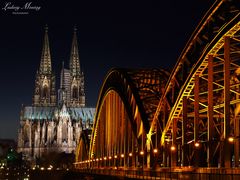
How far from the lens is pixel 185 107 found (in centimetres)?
4259

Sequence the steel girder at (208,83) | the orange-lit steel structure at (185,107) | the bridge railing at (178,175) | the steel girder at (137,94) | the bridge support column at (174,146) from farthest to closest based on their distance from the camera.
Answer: the steel girder at (137,94) → the bridge support column at (174,146) → the orange-lit steel structure at (185,107) → the steel girder at (208,83) → the bridge railing at (178,175)

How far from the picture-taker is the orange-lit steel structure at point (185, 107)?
3519 centimetres

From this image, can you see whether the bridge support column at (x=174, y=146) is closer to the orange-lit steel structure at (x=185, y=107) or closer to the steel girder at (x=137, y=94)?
the orange-lit steel structure at (x=185, y=107)

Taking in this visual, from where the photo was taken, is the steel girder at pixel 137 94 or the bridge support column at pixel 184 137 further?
the steel girder at pixel 137 94

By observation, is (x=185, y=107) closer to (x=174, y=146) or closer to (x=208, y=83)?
(x=174, y=146)

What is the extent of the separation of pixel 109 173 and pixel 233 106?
2579cm

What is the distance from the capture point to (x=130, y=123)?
65875 millimetres

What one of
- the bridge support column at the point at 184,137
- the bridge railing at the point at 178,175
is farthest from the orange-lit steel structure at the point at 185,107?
the bridge railing at the point at 178,175

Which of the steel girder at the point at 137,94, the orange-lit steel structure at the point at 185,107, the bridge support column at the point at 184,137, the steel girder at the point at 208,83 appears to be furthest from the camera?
the steel girder at the point at 137,94

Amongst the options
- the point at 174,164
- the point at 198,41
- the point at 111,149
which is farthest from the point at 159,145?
the point at 111,149

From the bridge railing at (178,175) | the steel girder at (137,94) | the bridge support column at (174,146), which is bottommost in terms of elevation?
the bridge railing at (178,175)

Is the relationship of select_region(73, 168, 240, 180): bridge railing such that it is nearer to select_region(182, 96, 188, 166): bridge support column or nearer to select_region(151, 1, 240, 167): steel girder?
select_region(182, 96, 188, 166): bridge support column

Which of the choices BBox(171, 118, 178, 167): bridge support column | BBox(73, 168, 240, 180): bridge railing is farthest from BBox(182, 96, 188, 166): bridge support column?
BBox(171, 118, 178, 167): bridge support column

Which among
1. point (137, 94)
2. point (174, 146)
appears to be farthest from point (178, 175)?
point (137, 94)
